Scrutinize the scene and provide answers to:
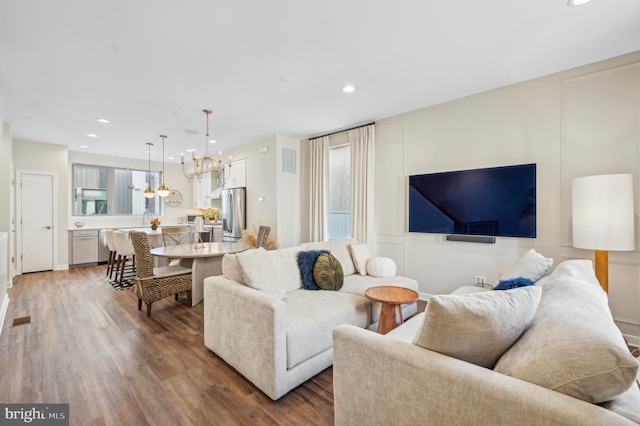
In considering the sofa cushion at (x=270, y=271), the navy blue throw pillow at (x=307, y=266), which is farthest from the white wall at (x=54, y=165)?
the navy blue throw pillow at (x=307, y=266)

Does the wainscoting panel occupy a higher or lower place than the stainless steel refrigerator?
lower

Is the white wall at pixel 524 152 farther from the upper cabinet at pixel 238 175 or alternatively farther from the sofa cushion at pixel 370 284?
the upper cabinet at pixel 238 175

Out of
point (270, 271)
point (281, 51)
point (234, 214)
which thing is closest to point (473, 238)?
point (270, 271)

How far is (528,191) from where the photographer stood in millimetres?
3145

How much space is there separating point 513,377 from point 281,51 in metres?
2.76

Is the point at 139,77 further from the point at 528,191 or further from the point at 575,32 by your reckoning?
the point at 528,191

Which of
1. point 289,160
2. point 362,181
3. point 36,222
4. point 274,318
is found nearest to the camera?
point 274,318

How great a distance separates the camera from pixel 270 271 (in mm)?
2496

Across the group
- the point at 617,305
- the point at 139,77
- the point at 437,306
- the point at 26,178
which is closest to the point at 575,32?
the point at 617,305

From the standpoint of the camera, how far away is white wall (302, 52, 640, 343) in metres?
2.69

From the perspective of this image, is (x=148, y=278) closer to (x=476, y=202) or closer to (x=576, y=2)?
(x=476, y=202)

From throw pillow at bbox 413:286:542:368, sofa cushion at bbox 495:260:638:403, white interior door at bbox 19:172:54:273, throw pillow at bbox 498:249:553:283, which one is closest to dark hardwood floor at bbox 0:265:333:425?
throw pillow at bbox 413:286:542:368

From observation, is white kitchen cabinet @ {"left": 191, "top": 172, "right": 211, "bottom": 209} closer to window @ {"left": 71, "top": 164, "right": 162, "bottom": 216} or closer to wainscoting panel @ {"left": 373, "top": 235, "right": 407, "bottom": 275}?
window @ {"left": 71, "top": 164, "right": 162, "bottom": 216}

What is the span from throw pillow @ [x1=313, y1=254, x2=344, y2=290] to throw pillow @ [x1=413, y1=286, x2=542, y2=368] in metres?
1.75
